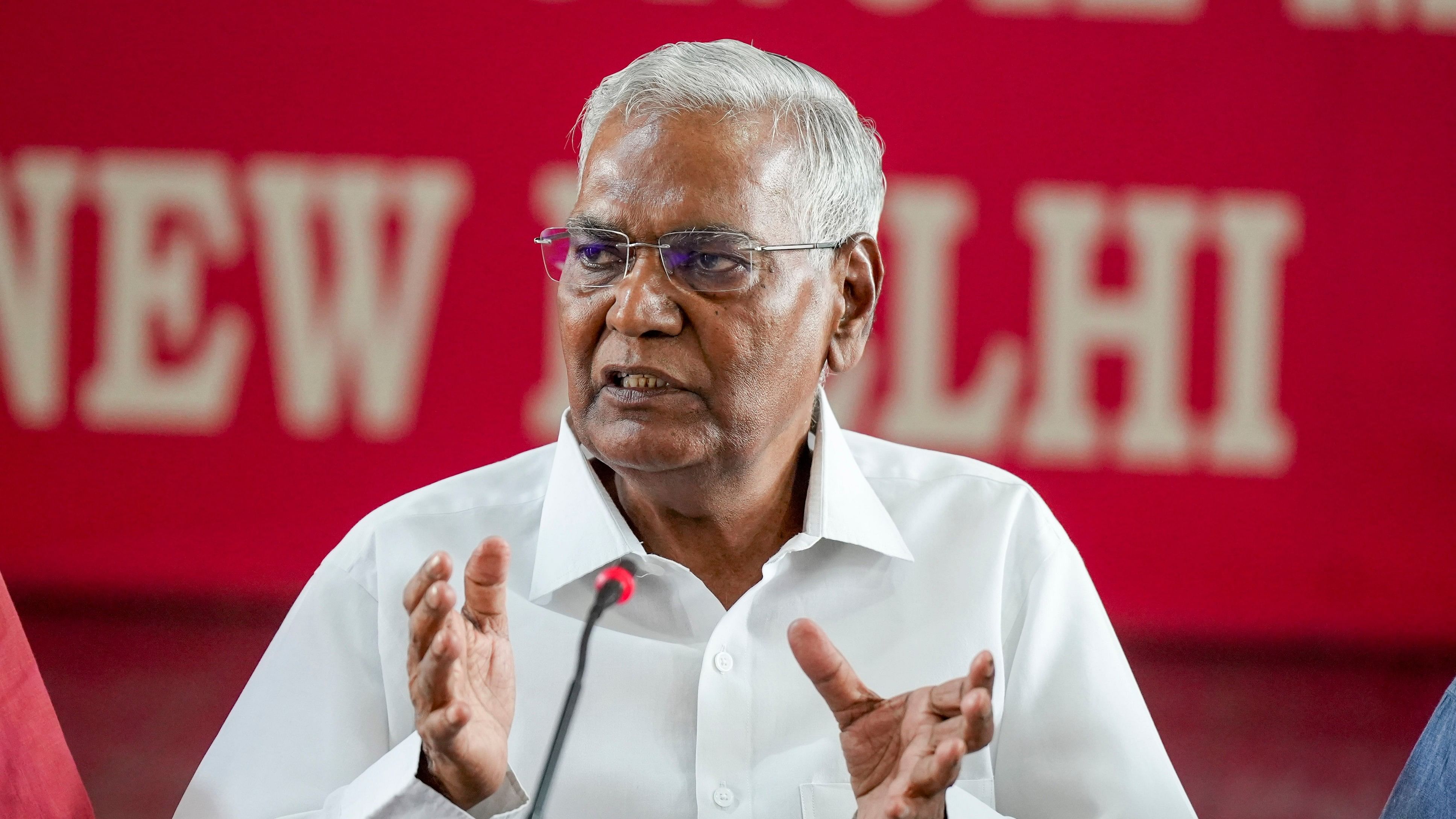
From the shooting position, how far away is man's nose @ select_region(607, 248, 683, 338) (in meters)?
1.52

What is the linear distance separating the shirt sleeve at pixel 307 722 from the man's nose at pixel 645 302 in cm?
47

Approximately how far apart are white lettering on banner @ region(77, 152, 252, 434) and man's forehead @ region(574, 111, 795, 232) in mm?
1470

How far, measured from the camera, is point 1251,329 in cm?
283

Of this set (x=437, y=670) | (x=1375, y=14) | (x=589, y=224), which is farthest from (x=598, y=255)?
(x=1375, y=14)

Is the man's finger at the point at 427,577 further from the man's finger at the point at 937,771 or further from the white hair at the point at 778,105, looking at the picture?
the white hair at the point at 778,105

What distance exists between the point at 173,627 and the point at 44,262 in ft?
2.74

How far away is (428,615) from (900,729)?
0.48 meters

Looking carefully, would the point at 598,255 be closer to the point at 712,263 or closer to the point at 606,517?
the point at 712,263

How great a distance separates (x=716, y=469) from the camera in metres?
1.59

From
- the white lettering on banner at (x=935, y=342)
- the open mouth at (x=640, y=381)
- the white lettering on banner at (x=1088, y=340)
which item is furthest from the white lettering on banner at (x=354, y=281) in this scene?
the open mouth at (x=640, y=381)

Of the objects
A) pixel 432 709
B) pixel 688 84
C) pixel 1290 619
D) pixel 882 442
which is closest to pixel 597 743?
pixel 432 709

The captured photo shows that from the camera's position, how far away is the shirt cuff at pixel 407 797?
1254 mm

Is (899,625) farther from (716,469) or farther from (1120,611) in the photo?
(1120,611)

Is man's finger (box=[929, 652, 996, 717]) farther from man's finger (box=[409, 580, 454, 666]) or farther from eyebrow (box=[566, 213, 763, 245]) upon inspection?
eyebrow (box=[566, 213, 763, 245])
